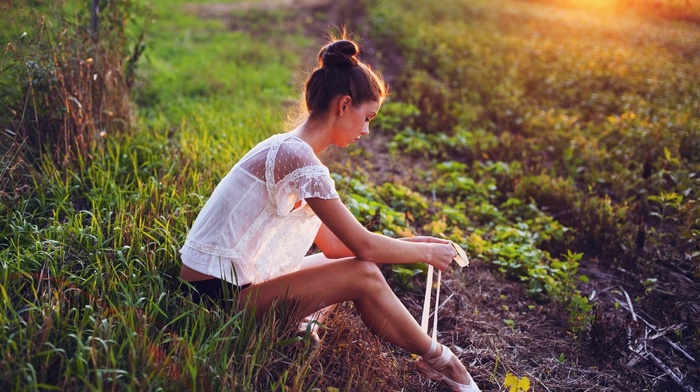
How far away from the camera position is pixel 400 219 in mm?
3793

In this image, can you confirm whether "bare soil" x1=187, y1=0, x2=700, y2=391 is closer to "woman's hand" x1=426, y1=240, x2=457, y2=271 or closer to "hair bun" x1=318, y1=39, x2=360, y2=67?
"hair bun" x1=318, y1=39, x2=360, y2=67

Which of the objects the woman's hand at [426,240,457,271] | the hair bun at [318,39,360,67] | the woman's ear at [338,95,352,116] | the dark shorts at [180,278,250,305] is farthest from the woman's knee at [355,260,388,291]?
the hair bun at [318,39,360,67]

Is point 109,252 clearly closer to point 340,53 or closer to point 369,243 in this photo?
point 369,243

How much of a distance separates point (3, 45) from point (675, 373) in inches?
155

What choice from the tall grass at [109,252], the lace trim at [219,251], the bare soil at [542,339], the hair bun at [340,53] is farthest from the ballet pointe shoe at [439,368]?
the hair bun at [340,53]

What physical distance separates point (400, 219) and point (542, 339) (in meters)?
1.16

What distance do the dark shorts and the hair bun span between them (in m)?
0.99

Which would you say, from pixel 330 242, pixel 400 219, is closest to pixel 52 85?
pixel 330 242

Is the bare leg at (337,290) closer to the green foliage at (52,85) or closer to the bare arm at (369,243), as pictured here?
the bare arm at (369,243)

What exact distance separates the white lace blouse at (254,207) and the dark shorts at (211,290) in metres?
0.04

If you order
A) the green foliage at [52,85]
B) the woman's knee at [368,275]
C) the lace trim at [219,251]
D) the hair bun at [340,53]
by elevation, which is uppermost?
the hair bun at [340,53]

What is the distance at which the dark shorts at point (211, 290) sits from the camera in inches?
92.7

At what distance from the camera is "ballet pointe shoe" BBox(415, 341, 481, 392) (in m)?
2.46

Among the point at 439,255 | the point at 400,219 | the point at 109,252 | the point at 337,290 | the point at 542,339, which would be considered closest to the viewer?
the point at 337,290
